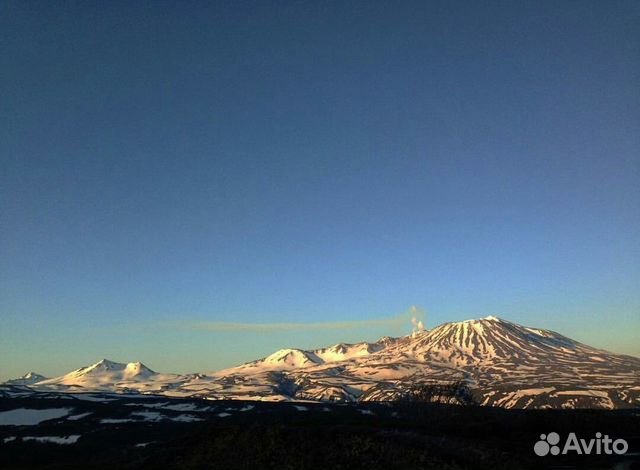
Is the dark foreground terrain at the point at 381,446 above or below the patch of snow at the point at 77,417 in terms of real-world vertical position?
above

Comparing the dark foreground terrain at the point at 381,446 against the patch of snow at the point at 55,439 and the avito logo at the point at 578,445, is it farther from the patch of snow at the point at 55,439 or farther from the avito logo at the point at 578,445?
the patch of snow at the point at 55,439

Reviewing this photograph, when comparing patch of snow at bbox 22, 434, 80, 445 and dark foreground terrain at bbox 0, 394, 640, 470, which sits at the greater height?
dark foreground terrain at bbox 0, 394, 640, 470

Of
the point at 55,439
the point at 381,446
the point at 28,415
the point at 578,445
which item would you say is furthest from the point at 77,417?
the point at 578,445

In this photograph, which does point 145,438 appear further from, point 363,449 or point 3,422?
point 363,449

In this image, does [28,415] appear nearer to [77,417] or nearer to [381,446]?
[77,417]

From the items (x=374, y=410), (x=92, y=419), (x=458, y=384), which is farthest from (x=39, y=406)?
(x=458, y=384)

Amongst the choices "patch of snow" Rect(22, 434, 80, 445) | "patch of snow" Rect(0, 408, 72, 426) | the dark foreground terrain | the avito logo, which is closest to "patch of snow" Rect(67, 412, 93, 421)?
"patch of snow" Rect(0, 408, 72, 426)

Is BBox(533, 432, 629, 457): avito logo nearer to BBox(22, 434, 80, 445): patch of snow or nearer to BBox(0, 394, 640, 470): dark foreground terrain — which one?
BBox(0, 394, 640, 470): dark foreground terrain

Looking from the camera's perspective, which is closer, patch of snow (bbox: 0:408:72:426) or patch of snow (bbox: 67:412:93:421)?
patch of snow (bbox: 67:412:93:421)

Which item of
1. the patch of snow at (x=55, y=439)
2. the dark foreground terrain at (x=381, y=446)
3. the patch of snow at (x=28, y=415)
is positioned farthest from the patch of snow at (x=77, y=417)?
the dark foreground terrain at (x=381, y=446)

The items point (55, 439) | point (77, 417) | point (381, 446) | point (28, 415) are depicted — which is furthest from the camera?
point (28, 415)
